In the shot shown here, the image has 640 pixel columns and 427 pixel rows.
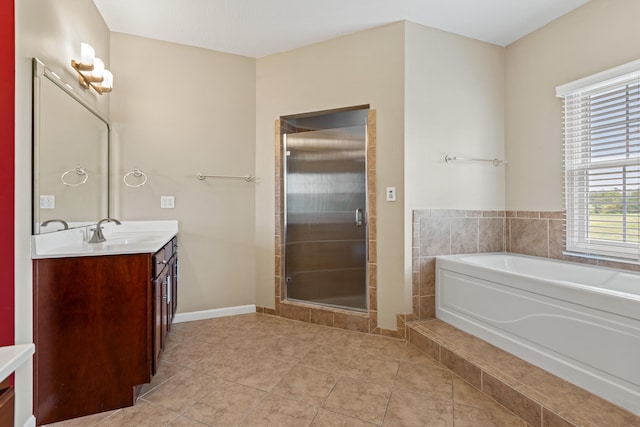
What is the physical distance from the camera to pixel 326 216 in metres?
3.10

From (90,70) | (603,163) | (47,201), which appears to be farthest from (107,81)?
(603,163)

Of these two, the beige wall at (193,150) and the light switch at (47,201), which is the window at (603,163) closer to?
the beige wall at (193,150)

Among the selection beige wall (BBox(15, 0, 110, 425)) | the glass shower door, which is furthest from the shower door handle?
beige wall (BBox(15, 0, 110, 425))

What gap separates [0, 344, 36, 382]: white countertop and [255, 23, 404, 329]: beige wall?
2.06 meters

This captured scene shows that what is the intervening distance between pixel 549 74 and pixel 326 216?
234 cm

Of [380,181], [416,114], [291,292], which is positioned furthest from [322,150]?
[291,292]

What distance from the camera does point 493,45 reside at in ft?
9.69

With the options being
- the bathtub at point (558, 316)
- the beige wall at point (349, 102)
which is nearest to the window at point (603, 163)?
the bathtub at point (558, 316)

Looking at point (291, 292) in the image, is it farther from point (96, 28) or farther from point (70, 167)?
point (96, 28)

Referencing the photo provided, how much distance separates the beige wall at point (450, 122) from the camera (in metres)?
2.60

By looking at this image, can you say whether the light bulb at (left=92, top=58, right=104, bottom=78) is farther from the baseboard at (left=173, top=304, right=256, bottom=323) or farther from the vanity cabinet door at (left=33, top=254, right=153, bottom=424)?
the baseboard at (left=173, top=304, right=256, bottom=323)

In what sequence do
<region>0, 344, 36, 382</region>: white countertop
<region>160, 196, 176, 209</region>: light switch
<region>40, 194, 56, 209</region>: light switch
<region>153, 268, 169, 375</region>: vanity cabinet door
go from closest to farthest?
<region>0, 344, 36, 382</region>: white countertop, <region>40, 194, 56, 209</region>: light switch, <region>153, 268, 169, 375</region>: vanity cabinet door, <region>160, 196, 176, 209</region>: light switch

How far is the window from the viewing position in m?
2.14

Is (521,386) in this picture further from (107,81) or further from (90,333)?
(107,81)
